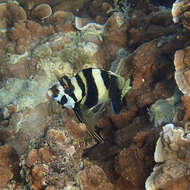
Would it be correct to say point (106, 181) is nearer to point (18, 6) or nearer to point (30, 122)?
point (30, 122)

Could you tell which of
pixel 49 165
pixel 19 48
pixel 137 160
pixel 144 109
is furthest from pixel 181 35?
pixel 19 48

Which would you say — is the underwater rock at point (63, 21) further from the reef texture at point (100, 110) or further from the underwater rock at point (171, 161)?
the underwater rock at point (171, 161)

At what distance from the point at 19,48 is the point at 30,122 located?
192cm

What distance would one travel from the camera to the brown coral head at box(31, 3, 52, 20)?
5.84 m

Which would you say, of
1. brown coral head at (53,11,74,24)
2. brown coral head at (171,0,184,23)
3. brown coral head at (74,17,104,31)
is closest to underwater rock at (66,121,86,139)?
brown coral head at (171,0,184,23)

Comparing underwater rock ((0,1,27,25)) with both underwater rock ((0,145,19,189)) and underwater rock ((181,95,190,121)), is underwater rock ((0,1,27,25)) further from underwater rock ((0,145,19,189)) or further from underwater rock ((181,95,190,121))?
underwater rock ((181,95,190,121))

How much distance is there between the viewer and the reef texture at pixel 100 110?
2523mm

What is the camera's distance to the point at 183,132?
2422mm

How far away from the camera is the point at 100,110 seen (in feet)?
12.3

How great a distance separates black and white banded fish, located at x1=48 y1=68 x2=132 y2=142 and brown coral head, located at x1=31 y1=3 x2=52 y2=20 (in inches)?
157

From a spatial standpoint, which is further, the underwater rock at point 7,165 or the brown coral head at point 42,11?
the brown coral head at point 42,11

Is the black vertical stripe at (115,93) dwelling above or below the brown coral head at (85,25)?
above

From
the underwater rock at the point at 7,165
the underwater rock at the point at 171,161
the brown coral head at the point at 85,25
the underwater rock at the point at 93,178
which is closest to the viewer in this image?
the underwater rock at the point at 171,161

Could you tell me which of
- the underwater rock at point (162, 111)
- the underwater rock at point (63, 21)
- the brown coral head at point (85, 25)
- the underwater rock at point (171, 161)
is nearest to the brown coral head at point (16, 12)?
the underwater rock at point (63, 21)
